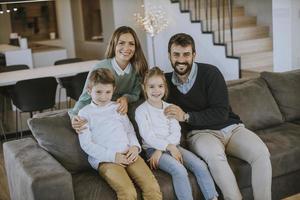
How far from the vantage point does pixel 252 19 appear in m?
7.53

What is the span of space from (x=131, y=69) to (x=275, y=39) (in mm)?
3268

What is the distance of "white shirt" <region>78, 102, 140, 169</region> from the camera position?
9.09 ft

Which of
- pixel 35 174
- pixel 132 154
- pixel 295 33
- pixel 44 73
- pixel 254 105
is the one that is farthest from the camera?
pixel 44 73

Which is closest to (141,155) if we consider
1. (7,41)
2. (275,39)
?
(275,39)

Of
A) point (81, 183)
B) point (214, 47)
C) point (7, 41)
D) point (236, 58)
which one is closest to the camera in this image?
point (81, 183)

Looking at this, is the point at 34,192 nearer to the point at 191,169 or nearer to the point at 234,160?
the point at 191,169

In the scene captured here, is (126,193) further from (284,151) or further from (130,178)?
(284,151)

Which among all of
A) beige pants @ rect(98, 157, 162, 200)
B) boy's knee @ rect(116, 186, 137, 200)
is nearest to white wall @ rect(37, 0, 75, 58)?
beige pants @ rect(98, 157, 162, 200)

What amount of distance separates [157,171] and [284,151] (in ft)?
3.03

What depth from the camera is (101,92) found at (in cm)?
283

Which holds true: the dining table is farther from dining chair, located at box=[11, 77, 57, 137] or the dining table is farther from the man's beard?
the man's beard

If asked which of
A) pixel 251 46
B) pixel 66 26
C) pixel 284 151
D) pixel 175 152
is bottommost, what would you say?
pixel 284 151

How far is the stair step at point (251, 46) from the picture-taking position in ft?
22.0

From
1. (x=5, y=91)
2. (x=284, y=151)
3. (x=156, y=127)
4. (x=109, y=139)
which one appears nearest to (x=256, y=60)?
(x=5, y=91)
